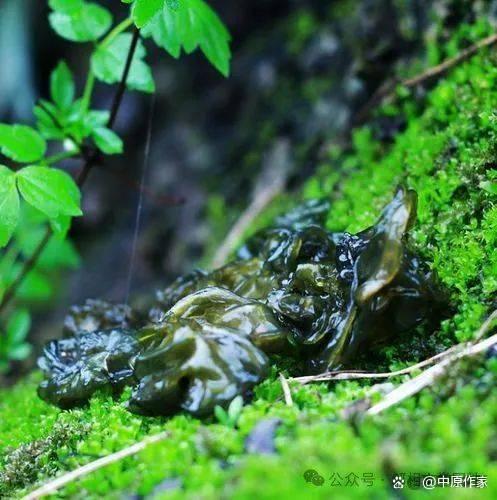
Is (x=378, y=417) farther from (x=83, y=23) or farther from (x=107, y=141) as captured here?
(x=83, y=23)

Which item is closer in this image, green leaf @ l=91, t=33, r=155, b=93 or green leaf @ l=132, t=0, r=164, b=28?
green leaf @ l=132, t=0, r=164, b=28

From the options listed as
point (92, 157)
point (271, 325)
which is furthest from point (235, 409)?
point (92, 157)

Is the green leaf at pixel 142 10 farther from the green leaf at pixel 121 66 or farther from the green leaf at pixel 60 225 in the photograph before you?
the green leaf at pixel 60 225

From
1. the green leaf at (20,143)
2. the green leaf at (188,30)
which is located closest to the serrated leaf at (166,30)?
the green leaf at (188,30)

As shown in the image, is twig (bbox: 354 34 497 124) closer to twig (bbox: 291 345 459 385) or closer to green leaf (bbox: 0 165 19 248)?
twig (bbox: 291 345 459 385)

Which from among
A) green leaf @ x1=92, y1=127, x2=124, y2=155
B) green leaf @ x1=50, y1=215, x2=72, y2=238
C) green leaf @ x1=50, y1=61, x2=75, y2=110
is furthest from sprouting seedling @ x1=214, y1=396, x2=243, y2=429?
green leaf @ x1=50, y1=61, x2=75, y2=110

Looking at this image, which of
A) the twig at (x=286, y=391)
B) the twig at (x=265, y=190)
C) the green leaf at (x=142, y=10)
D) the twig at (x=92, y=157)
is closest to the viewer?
the twig at (x=286, y=391)
